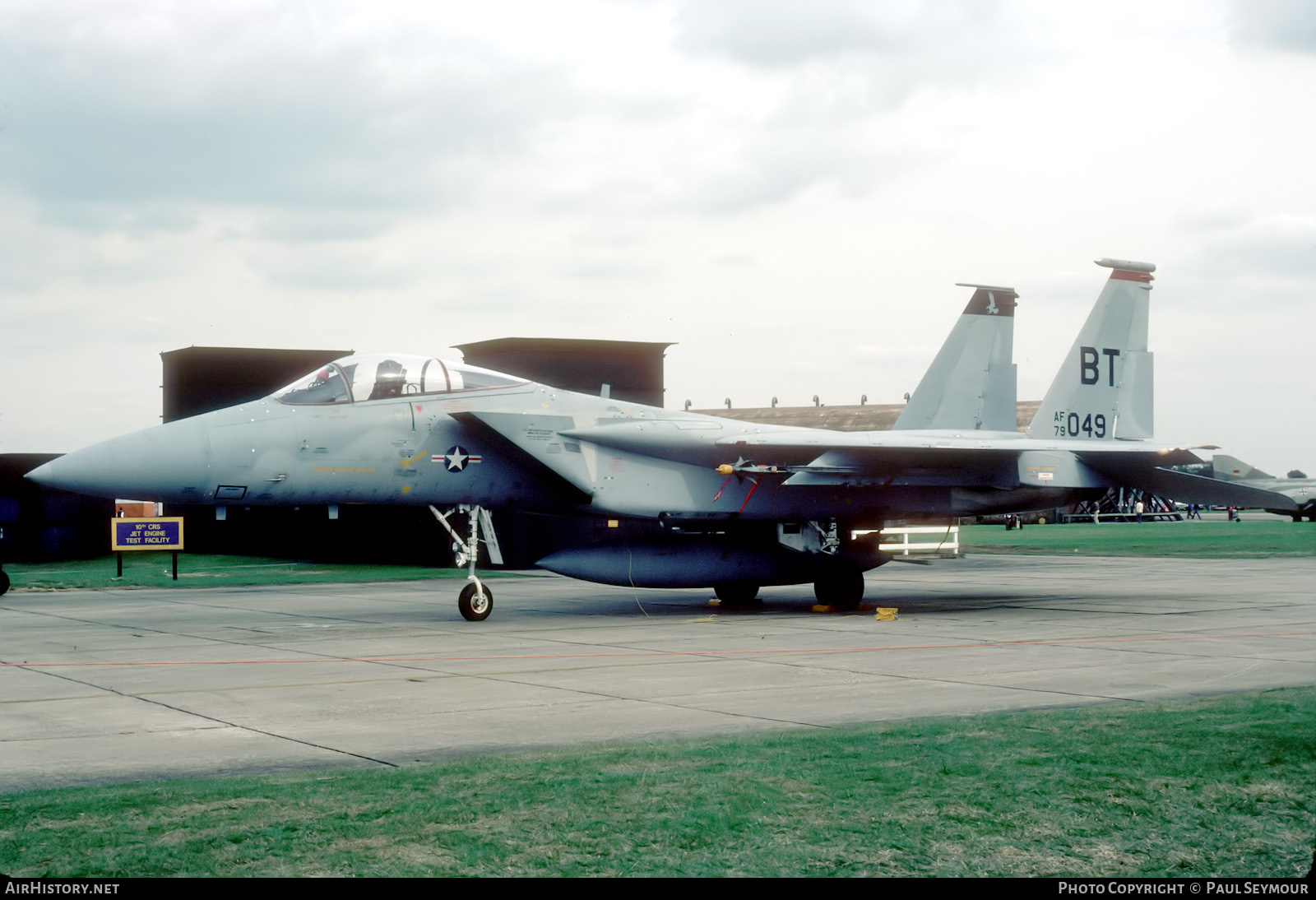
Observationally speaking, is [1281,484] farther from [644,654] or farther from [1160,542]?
[644,654]

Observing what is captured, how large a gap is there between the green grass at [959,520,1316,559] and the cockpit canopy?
19.8 meters

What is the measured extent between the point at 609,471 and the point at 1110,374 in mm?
8907

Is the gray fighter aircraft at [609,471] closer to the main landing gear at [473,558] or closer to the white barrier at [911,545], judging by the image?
the main landing gear at [473,558]

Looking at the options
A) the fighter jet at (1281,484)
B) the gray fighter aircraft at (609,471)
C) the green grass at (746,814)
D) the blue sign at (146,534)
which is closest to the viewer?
the green grass at (746,814)

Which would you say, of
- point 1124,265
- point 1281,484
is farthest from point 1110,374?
point 1281,484

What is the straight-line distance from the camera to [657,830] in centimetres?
436

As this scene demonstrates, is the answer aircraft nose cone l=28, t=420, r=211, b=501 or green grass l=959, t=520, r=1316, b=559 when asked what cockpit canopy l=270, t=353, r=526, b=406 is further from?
green grass l=959, t=520, r=1316, b=559

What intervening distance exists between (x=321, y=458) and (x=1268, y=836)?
36.5ft

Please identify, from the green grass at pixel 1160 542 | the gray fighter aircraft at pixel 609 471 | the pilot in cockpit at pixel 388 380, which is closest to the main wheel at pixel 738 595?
the gray fighter aircraft at pixel 609 471

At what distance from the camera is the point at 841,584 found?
16.2 m

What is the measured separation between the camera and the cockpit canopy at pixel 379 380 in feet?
45.2

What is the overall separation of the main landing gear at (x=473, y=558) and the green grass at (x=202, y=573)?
28.0 feet

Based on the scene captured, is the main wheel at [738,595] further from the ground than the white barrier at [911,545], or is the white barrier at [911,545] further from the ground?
the white barrier at [911,545]

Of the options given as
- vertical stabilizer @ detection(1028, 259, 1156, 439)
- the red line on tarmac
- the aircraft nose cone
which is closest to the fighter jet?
vertical stabilizer @ detection(1028, 259, 1156, 439)
